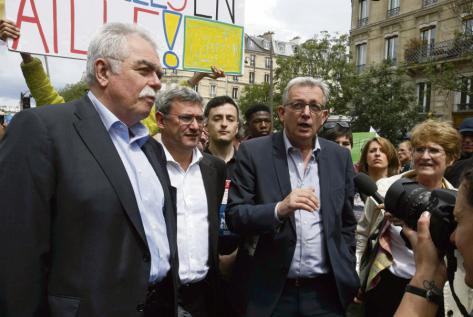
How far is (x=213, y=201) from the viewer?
2.63 meters

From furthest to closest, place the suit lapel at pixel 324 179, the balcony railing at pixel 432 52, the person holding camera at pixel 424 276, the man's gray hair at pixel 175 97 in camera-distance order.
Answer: the balcony railing at pixel 432 52, the man's gray hair at pixel 175 97, the suit lapel at pixel 324 179, the person holding camera at pixel 424 276

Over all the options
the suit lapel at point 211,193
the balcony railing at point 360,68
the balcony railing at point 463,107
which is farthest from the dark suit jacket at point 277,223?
the balcony railing at point 360,68

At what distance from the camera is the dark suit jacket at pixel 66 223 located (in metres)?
1.56

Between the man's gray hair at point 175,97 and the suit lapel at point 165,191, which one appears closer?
the suit lapel at point 165,191

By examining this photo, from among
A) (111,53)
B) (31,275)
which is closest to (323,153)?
(111,53)

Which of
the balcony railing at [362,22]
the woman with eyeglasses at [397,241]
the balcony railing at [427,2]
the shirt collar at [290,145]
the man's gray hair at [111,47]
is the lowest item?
the woman with eyeglasses at [397,241]

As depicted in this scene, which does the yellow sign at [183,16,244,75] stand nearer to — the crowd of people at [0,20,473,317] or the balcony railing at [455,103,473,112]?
the crowd of people at [0,20,473,317]

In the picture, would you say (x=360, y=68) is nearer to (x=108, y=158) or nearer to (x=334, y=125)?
(x=334, y=125)

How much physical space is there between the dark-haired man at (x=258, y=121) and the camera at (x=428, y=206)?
265 centimetres

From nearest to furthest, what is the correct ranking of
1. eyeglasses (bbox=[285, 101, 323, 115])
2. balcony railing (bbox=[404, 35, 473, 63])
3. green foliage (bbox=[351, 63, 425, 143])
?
Result: eyeglasses (bbox=[285, 101, 323, 115]) < green foliage (bbox=[351, 63, 425, 143]) < balcony railing (bbox=[404, 35, 473, 63])

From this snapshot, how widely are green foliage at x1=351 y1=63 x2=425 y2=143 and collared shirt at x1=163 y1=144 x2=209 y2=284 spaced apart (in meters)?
19.9

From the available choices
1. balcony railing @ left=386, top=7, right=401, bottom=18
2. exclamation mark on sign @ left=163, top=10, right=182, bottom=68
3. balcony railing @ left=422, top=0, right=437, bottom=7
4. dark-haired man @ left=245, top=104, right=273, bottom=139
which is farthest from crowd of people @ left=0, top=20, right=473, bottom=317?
balcony railing @ left=386, top=7, right=401, bottom=18

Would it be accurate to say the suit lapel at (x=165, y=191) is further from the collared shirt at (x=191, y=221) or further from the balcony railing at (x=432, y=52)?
the balcony railing at (x=432, y=52)

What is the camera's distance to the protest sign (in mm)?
3303
